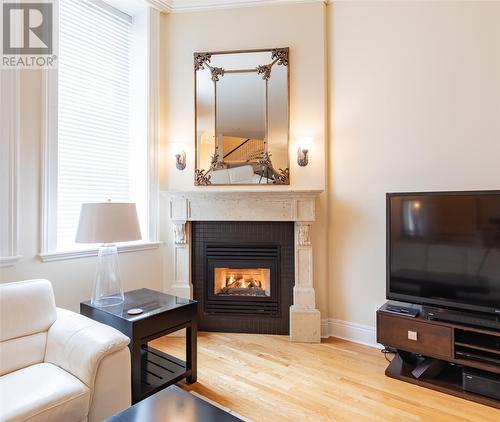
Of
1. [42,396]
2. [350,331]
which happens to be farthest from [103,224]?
[350,331]

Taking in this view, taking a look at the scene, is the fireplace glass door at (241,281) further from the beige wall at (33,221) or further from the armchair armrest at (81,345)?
the armchair armrest at (81,345)

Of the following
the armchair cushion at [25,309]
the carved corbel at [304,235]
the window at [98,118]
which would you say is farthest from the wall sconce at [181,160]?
the armchair cushion at [25,309]

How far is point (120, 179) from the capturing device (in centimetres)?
324

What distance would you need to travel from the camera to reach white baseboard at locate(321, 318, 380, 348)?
3010 mm

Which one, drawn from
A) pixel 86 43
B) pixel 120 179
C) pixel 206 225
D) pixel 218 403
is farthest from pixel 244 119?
pixel 218 403

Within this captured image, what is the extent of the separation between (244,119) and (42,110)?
1742mm

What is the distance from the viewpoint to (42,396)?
1.44 m

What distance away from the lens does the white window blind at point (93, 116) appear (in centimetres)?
276

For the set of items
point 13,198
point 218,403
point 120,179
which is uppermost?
point 120,179

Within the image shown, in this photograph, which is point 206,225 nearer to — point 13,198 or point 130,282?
point 130,282

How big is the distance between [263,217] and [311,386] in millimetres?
1493

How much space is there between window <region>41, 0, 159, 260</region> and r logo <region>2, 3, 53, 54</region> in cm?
21

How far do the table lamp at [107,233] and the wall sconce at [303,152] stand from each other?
168cm
